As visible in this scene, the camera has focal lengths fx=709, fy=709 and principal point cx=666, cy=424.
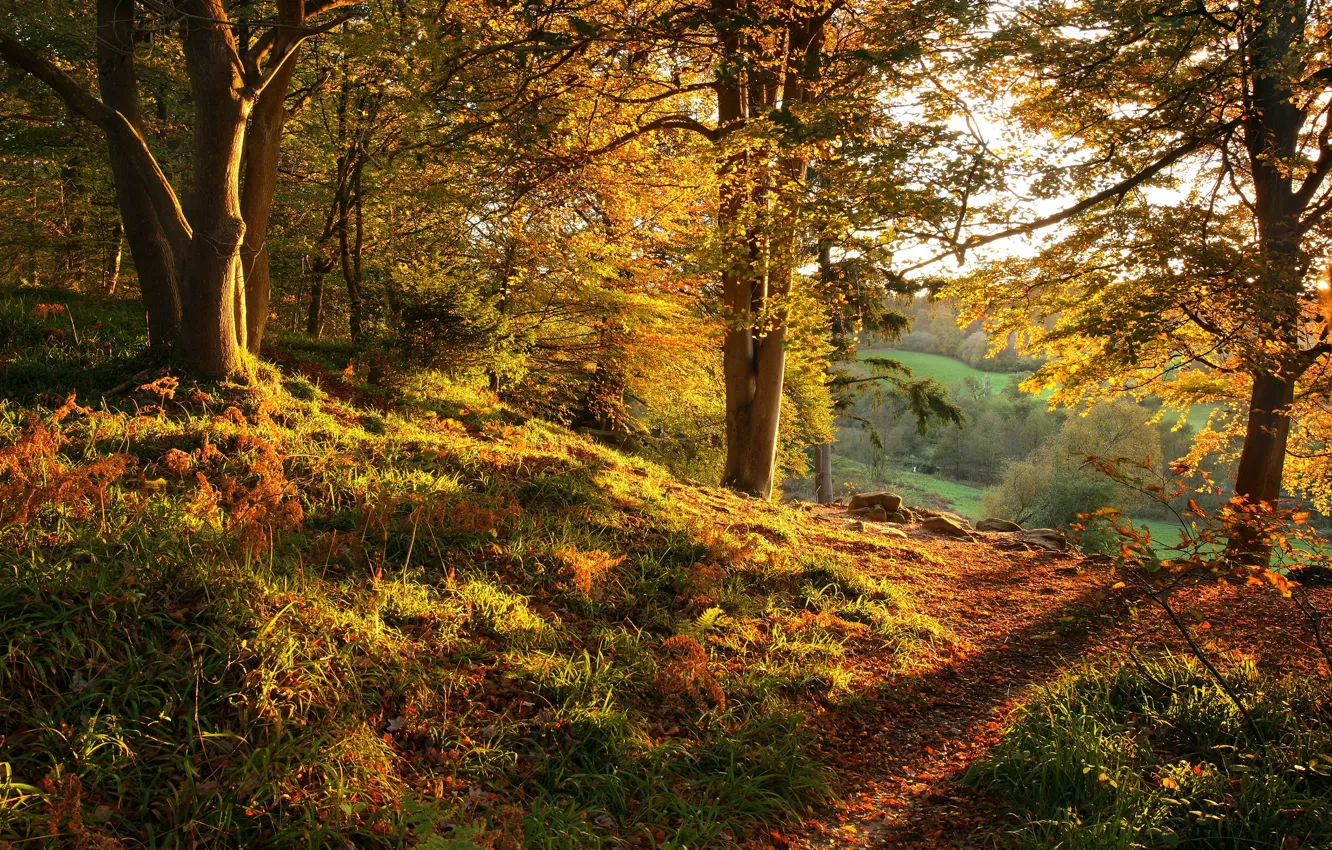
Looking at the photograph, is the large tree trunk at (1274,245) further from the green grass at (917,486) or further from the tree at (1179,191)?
the green grass at (917,486)

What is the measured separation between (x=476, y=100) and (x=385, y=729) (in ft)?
22.9

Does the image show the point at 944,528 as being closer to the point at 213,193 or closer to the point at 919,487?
the point at 213,193

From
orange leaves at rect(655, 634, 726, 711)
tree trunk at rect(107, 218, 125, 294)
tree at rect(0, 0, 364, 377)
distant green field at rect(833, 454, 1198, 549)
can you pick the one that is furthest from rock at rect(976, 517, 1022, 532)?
distant green field at rect(833, 454, 1198, 549)

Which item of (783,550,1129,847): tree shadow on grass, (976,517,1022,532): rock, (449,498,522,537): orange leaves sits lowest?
(976,517,1022,532): rock

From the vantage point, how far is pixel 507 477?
6.59 meters

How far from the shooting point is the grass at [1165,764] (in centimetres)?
320

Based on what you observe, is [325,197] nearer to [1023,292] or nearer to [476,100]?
[476,100]

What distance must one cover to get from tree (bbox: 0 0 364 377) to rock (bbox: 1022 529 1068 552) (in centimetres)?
1268

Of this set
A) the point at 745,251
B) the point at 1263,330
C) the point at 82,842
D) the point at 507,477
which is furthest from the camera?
the point at 745,251

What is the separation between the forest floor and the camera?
370cm

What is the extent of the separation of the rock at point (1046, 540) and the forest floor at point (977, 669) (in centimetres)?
287

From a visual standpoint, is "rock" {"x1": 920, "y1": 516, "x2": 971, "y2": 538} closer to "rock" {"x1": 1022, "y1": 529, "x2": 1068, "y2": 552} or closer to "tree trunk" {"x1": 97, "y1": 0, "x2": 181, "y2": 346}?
"rock" {"x1": 1022, "y1": 529, "x2": 1068, "y2": 552}

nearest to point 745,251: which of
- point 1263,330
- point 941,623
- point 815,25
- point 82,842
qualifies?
point 815,25

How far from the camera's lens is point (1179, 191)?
10320mm
